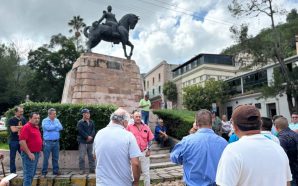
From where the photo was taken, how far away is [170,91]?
50656mm

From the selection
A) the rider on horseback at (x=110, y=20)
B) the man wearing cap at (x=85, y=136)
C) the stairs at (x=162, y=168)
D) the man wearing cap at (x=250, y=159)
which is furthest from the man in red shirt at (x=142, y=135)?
the rider on horseback at (x=110, y=20)

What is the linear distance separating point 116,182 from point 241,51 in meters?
18.7

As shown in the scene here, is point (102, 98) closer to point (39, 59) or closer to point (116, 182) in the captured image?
point (116, 182)

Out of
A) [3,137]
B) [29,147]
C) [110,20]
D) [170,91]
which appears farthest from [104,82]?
[170,91]

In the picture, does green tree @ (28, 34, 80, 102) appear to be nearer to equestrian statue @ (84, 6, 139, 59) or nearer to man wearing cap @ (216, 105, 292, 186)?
equestrian statue @ (84, 6, 139, 59)

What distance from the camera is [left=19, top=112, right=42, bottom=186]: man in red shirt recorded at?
5.65 meters

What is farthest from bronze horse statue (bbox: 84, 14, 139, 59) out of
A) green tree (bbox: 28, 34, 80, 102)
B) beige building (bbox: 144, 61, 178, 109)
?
beige building (bbox: 144, 61, 178, 109)

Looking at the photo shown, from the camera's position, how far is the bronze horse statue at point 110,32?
1393cm

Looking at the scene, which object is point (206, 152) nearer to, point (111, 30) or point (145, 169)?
point (145, 169)

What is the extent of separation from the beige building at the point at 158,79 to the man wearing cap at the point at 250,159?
49.7 m

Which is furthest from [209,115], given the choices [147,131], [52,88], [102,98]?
[52,88]

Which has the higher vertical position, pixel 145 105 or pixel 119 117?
pixel 145 105

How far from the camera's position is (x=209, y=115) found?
10.3 feet

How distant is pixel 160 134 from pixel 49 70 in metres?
28.5
